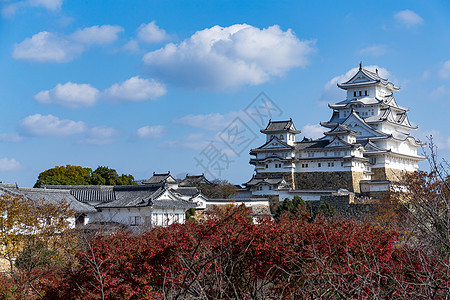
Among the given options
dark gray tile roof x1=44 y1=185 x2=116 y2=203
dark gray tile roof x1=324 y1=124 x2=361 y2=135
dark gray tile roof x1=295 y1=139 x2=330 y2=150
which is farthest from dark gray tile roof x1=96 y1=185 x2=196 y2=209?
dark gray tile roof x1=324 y1=124 x2=361 y2=135

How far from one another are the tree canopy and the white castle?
11.5 meters

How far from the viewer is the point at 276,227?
10492 millimetres

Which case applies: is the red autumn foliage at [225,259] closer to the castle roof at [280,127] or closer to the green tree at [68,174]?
the castle roof at [280,127]

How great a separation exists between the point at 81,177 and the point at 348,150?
906 inches

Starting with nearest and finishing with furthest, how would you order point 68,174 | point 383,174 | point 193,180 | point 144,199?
point 144,199 → point 383,174 → point 68,174 → point 193,180

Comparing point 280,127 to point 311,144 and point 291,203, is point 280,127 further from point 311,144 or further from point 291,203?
point 291,203

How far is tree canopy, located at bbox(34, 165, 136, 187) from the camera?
42156 millimetres

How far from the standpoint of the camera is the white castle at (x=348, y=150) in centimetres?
4044

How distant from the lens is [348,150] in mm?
39906

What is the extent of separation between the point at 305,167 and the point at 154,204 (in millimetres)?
17256

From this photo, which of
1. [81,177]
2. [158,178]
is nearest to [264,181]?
[158,178]

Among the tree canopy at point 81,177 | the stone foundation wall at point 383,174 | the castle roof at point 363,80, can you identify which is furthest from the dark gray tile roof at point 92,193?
the castle roof at point 363,80

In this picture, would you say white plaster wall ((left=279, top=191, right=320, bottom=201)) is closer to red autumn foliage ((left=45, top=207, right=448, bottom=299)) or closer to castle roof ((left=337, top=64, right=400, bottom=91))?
castle roof ((left=337, top=64, right=400, bottom=91))

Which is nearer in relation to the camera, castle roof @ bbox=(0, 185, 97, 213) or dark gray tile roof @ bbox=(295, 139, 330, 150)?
castle roof @ bbox=(0, 185, 97, 213)
